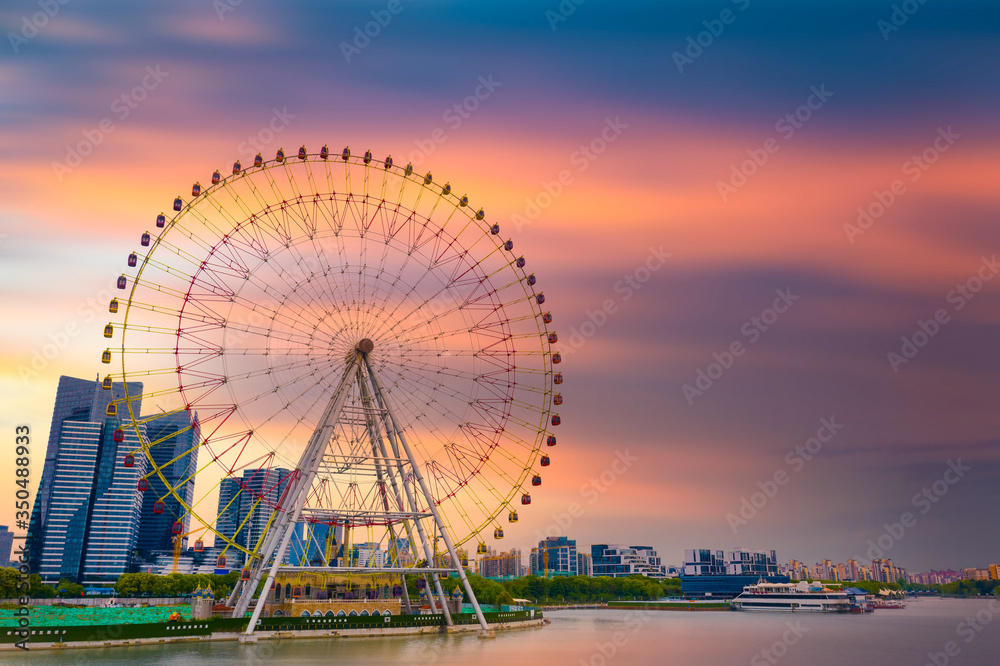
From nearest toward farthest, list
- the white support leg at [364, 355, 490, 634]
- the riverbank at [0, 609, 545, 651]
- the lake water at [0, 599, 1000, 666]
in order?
the lake water at [0, 599, 1000, 666]
the riverbank at [0, 609, 545, 651]
the white support leg at [364, 355, 490, 634]

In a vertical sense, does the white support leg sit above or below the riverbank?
above

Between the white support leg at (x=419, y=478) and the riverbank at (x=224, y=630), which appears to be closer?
the riverbank at (x=224, y=630)

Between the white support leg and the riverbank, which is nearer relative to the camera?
the riverbank

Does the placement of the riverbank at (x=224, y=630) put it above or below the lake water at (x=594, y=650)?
above

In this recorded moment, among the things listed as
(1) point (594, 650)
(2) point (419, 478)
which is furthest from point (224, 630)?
(1) point (594, 650)

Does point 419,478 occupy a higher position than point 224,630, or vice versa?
point 419,478

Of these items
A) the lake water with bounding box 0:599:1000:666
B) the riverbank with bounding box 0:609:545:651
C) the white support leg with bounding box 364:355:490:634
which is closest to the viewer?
the lake water with bounding box 0:599:1000:666

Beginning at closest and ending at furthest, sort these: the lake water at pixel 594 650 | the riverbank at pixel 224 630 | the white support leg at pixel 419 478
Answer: the lake water at pixel 594 650 → the riverbank at pixel 224 630 → the white support leg at pixel 419 478

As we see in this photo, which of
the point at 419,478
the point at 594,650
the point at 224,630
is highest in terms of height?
the point at 419,478

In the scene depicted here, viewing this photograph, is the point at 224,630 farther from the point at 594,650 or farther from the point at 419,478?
the point at 594,650

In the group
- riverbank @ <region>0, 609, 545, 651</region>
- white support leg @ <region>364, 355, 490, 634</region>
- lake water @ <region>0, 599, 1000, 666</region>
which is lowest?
lake water @ <region>0, 599, 1000, 666</region>

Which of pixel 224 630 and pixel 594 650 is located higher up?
pixel 224 630

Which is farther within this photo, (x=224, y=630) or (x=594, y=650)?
(x=594, y=650)

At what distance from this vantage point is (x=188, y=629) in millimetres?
66938
